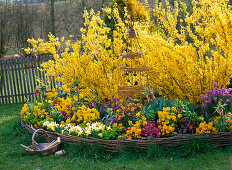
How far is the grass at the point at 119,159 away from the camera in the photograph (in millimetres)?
3215

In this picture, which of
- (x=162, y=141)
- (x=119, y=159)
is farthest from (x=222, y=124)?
(x=119, y=159)

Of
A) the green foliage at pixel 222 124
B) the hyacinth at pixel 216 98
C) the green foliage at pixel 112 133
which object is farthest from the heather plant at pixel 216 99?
the green foliage at pixel 112 133

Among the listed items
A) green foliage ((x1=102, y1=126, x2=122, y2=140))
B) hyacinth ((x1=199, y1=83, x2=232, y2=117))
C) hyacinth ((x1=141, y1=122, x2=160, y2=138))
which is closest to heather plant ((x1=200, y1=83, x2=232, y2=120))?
hyacinth ((x1=199, y1=83, x2=232, y2=117))

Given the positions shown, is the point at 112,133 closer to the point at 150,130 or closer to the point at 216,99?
the point at 150,130

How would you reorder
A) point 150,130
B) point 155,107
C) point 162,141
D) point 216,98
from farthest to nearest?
point 155,107, point 216,98, point 150,130, point 162,141

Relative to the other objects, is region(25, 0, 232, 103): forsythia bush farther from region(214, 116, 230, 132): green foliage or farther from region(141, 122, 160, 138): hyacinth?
region(141, 122, 160, 138): hyacinth

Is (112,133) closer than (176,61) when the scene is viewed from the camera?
Yes

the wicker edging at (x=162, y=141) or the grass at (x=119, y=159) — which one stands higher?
the wicker edging at (x=162, y=141)

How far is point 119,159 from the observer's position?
139 inches

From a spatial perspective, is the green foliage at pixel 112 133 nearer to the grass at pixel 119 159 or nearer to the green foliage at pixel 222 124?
the grass at pixel 119 159

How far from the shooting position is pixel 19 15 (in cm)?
1393

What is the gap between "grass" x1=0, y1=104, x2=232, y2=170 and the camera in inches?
127

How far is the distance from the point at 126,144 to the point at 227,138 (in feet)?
4.62

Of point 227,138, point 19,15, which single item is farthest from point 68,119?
point 19,15
